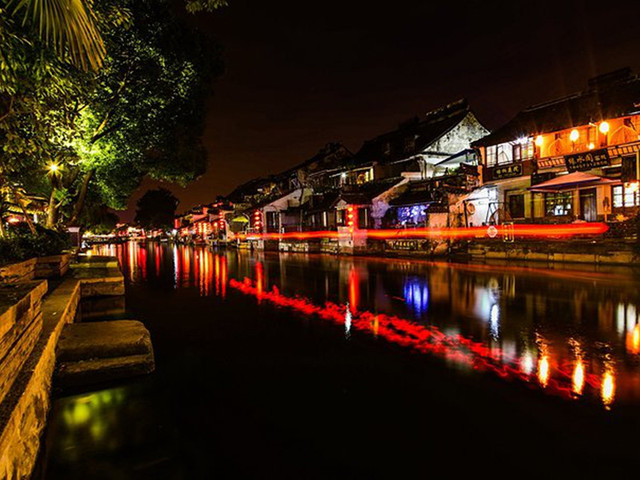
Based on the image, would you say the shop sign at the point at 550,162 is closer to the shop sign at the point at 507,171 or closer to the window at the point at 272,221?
the shop sign at the point at 507,171

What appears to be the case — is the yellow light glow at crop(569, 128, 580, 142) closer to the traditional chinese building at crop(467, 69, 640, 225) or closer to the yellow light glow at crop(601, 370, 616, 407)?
the traditional chinese building at crop(467, 69, 640, 225)

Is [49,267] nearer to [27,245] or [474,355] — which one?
[27,245]

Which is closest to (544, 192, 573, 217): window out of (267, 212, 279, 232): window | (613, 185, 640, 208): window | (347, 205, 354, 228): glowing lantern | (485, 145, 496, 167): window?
(613, 185, 640, 208): window

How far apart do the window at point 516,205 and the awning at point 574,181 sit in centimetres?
332

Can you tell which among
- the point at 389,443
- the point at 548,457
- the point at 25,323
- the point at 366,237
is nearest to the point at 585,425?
the point at 548,457

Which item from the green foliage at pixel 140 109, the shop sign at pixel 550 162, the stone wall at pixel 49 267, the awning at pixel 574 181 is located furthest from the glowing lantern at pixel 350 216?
the stone wall at pixel 49 267

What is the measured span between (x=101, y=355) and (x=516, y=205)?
26.8 m

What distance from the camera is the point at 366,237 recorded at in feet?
103

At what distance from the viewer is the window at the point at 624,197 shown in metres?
20.6

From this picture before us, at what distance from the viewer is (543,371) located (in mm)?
5777

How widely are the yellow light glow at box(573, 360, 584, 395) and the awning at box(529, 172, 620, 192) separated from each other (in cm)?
1791

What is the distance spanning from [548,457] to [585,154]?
73.2ft

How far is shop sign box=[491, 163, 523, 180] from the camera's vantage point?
24828 mm

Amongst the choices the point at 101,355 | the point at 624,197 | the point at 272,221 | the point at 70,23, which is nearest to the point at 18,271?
the point at 101,355
